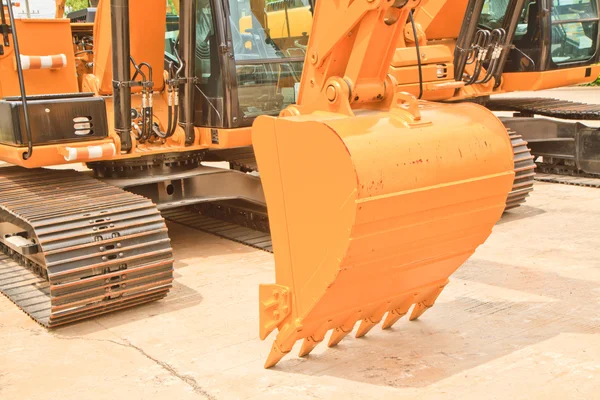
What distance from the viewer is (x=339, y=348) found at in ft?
12.5

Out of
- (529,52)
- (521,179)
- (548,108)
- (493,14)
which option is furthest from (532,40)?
(521,179)

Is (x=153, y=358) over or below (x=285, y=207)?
below

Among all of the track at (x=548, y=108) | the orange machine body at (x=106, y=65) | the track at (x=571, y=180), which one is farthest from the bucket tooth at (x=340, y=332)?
the track at (x=548, y=108)

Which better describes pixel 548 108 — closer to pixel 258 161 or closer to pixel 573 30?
pixel 573 30

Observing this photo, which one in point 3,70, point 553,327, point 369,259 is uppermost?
point 3,70

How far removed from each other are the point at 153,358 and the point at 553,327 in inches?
78.7

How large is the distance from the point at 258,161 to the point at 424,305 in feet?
3.87

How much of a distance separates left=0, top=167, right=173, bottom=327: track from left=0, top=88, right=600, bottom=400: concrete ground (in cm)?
11

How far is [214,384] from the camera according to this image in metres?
3.48

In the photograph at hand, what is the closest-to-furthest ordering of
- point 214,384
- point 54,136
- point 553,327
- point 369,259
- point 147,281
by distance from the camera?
point 369,259 < point 214,384 < point 553,327 < point 147,281 < point 54,136

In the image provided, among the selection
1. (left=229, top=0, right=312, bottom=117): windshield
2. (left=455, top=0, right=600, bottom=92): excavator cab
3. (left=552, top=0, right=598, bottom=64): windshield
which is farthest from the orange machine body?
(left=552, top=0, right=598, bottom=64): windshield

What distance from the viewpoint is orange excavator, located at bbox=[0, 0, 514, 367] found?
10.7 feet

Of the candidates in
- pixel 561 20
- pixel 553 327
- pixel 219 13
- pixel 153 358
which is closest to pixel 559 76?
pixel 561 20

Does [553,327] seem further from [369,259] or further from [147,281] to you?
[147,281]
